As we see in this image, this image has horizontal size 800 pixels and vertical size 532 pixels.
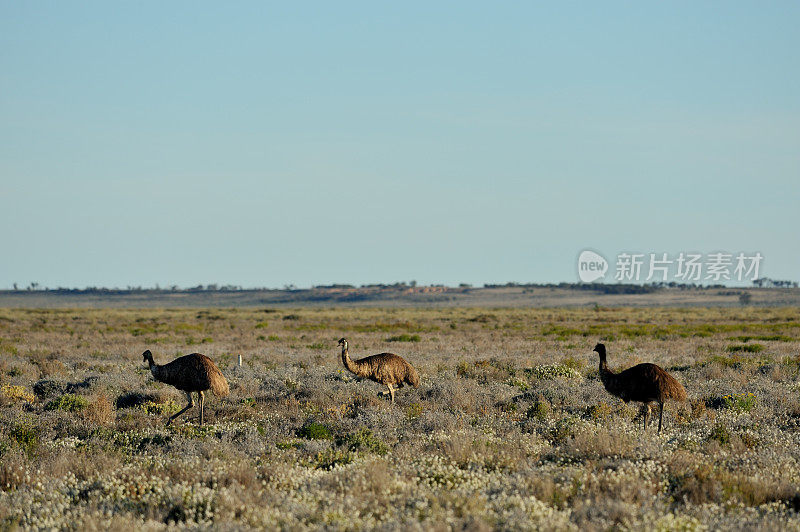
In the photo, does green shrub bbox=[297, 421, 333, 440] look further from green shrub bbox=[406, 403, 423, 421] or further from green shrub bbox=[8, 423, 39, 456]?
green shrub bbox=[8, 423, 39, 456]

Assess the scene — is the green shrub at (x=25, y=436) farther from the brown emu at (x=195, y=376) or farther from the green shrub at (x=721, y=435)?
the green shrub at (x=721, y=435)

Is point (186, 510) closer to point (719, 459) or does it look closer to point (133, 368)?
point (719, 459)

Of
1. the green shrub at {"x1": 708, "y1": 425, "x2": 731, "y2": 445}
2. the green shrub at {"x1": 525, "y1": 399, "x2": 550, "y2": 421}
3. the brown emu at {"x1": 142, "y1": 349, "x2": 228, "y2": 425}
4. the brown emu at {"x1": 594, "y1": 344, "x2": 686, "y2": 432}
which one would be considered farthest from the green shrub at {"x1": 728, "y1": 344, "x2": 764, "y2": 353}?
the brown emu at {"x1": 142, "y1": 349, "x2": 228, "y2": 425}

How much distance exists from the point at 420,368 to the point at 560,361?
5.36 m

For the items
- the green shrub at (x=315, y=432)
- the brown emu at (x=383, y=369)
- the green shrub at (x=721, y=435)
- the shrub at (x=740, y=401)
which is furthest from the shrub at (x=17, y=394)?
the shrub at (x=740, y=401)

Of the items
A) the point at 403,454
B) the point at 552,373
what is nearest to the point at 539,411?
the point at 403,454

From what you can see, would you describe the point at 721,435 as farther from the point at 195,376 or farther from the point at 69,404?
the point at 69,404

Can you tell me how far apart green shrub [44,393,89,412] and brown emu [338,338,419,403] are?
529 centimetres

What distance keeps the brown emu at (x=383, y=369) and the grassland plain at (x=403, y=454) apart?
1.96 feet

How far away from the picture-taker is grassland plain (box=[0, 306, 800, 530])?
23.9 ft

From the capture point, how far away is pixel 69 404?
47.0 ft

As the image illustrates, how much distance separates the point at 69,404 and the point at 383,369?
642 cm

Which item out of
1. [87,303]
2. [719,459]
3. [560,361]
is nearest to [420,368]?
[560,361]

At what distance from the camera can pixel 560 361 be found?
23.6m
